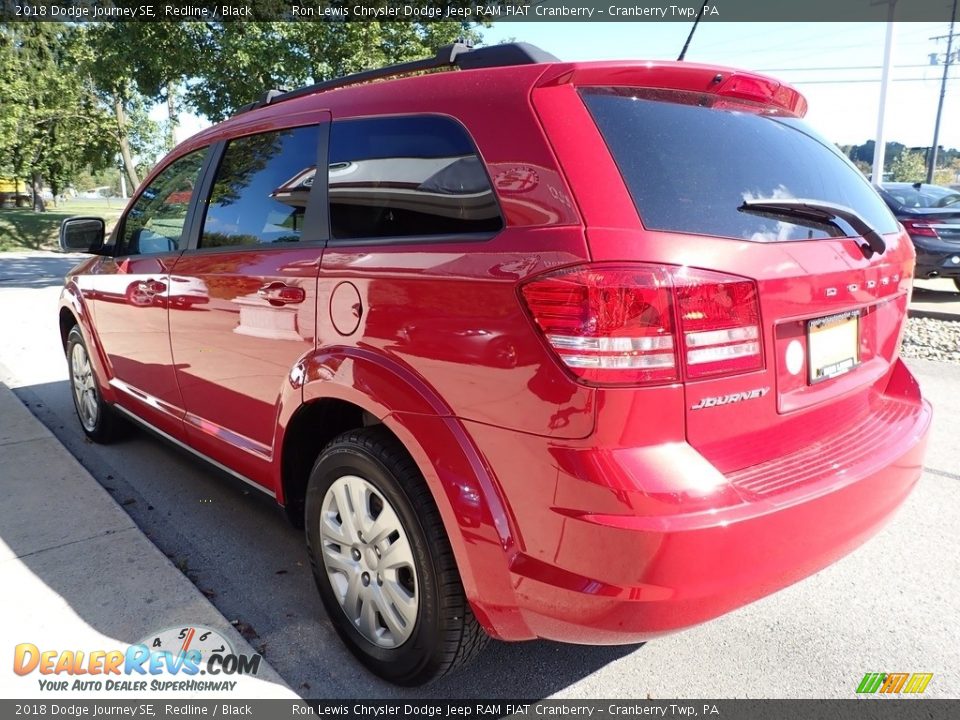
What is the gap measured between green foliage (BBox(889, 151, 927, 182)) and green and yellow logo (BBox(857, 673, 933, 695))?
77.7 meters

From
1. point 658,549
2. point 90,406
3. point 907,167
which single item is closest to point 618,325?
point 658,549

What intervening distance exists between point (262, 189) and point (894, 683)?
2.86 meters

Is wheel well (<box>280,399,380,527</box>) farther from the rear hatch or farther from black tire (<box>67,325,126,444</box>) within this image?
black tire (<box>67,325,126,444</box>)

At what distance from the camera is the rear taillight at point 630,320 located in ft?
5.36

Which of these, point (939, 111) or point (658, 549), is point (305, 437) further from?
point (939, 111)

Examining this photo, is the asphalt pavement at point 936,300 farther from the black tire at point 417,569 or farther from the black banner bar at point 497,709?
the black tire at point 417,569

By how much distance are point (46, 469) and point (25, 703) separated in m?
2.15

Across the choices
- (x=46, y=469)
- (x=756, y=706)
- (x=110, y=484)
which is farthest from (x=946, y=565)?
(x=46, y=469)

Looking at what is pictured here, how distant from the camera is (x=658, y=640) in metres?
2.55

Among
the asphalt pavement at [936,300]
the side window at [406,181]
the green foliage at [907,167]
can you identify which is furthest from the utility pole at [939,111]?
the side window at [406,181]

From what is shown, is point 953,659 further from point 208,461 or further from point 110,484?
point 110,484

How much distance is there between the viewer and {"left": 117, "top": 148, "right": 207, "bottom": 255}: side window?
11.2ft

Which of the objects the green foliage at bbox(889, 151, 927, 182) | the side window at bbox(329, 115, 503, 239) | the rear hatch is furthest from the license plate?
the green foliage at bbox(889, 151, 927, 182)

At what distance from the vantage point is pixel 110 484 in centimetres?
402
